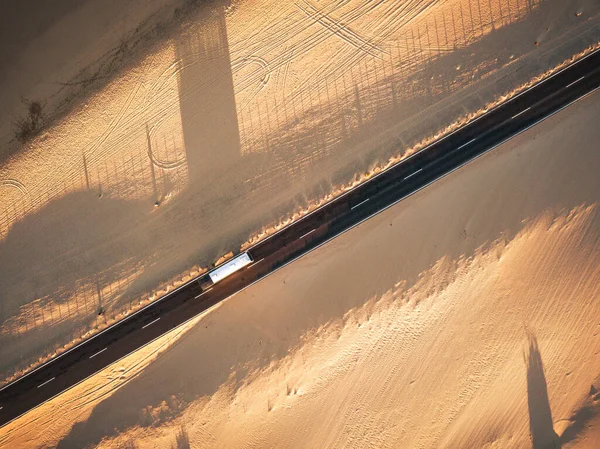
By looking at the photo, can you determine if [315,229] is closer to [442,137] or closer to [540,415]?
[442,137]

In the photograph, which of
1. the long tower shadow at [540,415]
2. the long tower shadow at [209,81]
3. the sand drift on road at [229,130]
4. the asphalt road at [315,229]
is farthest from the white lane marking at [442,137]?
the long tower shadow at [540,415]

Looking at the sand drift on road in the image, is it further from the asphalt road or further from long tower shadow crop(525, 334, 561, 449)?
long tower shadow crop(525, 334, 561, 449)

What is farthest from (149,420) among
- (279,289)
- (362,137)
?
(362,137)

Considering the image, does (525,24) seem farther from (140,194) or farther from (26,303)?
(26,303)

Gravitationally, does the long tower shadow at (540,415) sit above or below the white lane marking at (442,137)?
below

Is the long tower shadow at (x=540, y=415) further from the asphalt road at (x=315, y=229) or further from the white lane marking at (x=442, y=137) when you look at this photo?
the white lane marking at (x=442, y=137)

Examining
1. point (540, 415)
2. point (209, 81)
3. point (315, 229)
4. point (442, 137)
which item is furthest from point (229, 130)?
point (540, 415)
